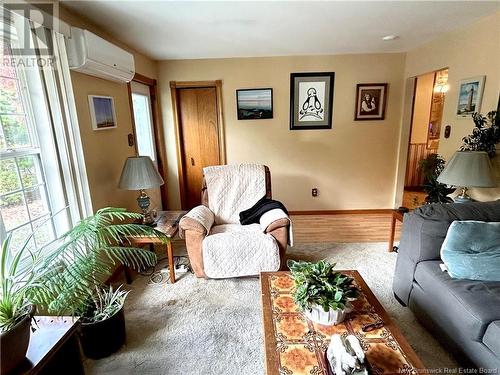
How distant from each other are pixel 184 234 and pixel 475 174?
7.86ft

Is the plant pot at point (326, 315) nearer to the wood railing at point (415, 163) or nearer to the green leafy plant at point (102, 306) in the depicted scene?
the green leafy plant at point (102, 306)

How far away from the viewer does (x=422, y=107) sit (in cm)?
499

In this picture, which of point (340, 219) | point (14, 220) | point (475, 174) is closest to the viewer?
point (14, 220)

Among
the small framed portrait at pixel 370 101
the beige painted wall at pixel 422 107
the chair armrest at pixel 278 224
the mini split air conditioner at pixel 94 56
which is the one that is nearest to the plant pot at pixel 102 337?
the chair armrest at pixel 278 224

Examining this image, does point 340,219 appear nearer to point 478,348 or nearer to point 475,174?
point 475,174

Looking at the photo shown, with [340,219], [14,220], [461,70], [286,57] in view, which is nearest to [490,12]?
[461,70]

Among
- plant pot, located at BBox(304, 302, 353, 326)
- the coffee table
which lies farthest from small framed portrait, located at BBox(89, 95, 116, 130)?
plant pot, located at BBox(304, 302, 353, 326)

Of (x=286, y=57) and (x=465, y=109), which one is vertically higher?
(x=286, y=57)

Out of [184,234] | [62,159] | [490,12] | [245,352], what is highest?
[490,12]

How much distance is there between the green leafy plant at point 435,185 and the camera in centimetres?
250

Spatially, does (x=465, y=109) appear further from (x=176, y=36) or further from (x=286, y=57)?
(x=176, y=36)

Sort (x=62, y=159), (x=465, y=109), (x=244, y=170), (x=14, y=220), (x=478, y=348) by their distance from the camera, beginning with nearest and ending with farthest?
(x=478, y=348), (x=14, y=220), (x=62, y=159), (x=465, y=109), (x=244, y=170)

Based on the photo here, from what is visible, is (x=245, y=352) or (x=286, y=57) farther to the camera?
(x=286, y=57)

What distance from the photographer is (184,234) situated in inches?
90.1
